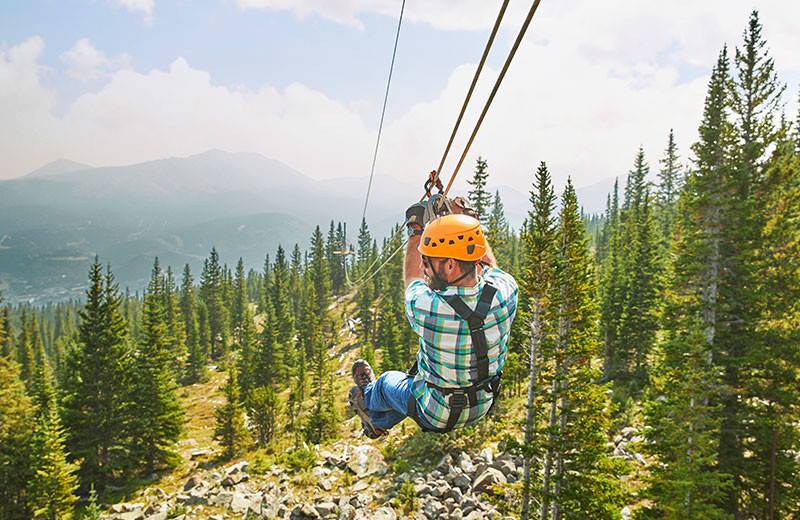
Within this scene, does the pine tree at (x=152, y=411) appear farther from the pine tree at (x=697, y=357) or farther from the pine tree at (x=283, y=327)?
the pine tree at (x=697, y=357)

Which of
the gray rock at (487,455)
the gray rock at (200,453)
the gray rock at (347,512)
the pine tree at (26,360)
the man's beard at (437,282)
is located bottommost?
the pine tree at (26,360)

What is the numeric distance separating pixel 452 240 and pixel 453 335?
93 cm

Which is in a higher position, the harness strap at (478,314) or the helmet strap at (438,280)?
the helmet strap at (438,280)

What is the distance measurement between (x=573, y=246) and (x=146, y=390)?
101ft

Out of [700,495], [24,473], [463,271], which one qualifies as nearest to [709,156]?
[700,495]

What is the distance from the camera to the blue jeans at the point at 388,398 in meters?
4.73

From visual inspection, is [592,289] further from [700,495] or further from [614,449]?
[614,449]

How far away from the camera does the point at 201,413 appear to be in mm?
44469

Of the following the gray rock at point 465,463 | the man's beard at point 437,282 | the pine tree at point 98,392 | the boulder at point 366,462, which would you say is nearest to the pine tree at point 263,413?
the pine tree at point 98,392

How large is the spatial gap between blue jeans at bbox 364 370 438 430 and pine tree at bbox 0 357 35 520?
27.1 m

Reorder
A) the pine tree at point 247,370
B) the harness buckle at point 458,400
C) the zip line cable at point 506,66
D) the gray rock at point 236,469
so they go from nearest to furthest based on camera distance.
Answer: the zip line cable at point 506,66 < the harness buckle at point 458,400 < the gray rock at point 236,469 < the pine tree at point 247,370

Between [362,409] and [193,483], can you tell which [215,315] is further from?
[362,409]

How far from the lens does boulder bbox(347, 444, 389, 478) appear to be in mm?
22906

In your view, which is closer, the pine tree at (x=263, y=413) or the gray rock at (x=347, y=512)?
the gray rock at (x=347, y=512)
